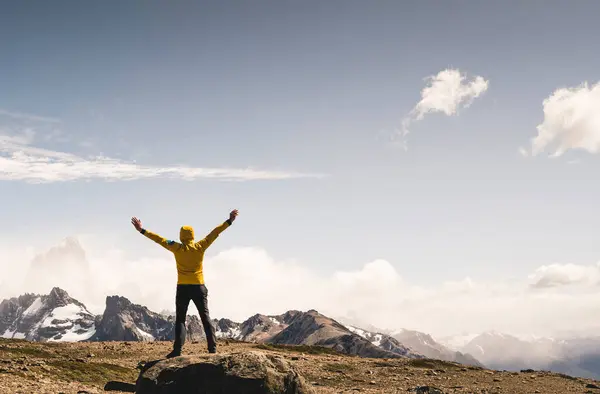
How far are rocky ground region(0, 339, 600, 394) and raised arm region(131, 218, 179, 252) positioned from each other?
Answer: 549 cm

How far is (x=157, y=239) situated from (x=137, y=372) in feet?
43.7

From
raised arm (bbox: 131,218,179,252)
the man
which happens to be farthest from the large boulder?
raised arm (bbox: 131,218,179,252)

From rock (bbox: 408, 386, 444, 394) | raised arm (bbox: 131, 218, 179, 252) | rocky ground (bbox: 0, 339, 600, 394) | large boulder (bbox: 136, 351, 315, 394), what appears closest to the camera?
large boulder (bbox: 136, 351, 315, 394)

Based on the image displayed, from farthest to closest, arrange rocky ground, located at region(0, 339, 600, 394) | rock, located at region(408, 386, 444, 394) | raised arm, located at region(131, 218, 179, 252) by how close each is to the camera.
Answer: rock, located at region(408, 386, 444, 394) < rocky ground, located at region(0, 339, 600, 394) < raised arm, located at region(131, 218, 179, 252)

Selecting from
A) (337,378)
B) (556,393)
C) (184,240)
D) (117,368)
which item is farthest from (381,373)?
(184,240)

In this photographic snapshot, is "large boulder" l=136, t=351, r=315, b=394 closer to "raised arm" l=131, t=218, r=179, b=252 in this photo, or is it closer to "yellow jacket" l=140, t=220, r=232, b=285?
"yellow jacket" l=140, t=220, r=232, b=285

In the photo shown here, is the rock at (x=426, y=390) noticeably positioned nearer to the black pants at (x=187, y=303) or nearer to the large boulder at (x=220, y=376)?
the large boulder at (x=220, y=376)

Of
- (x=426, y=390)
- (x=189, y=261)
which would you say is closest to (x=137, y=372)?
(x=189, y=261)

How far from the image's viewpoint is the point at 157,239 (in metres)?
14.1

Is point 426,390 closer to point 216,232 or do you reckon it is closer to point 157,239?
point 216,232

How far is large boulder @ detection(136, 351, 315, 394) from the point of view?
42.3 ft

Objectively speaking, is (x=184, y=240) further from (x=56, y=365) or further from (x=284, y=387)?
(x=56, y=365)

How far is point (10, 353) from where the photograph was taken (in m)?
22.9

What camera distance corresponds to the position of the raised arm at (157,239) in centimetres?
1408
